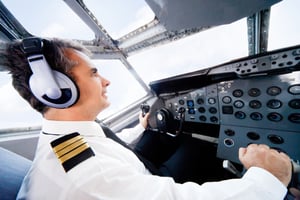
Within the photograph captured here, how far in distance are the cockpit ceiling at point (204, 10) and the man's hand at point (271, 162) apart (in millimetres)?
908

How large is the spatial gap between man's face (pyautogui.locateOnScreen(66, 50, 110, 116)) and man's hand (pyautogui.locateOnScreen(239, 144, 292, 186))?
75 centimetres

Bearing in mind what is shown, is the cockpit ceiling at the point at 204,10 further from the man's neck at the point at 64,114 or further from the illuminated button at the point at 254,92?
the man's neck at the point at 64,114

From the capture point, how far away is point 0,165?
72cm

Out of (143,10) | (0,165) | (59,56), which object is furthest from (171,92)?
(0,165)

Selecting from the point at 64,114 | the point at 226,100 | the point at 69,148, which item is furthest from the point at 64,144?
the point at 226,100

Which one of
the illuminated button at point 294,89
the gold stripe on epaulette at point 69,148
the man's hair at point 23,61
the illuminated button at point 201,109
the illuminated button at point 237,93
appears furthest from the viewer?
the illuminated button at point 201,109

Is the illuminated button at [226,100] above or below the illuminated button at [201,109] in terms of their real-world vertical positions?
above

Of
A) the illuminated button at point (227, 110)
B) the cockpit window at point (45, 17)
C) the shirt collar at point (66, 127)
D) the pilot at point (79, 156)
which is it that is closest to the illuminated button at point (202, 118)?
the illuminated button at point (227, 110)

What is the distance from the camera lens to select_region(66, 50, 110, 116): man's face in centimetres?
79

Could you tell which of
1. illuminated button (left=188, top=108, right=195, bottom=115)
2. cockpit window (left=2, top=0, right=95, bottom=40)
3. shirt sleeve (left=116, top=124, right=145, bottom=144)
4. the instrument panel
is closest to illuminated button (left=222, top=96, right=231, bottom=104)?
the instrument panel

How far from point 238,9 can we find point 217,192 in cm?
113

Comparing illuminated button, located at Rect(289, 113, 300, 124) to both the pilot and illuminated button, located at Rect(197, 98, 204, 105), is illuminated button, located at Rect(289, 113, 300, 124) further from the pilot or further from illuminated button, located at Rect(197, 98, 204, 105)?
illuminated button, located at Rect(197, 98, 204, 105)

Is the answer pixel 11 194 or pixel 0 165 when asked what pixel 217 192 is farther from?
pixel 0 165

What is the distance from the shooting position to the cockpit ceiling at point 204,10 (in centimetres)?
102
